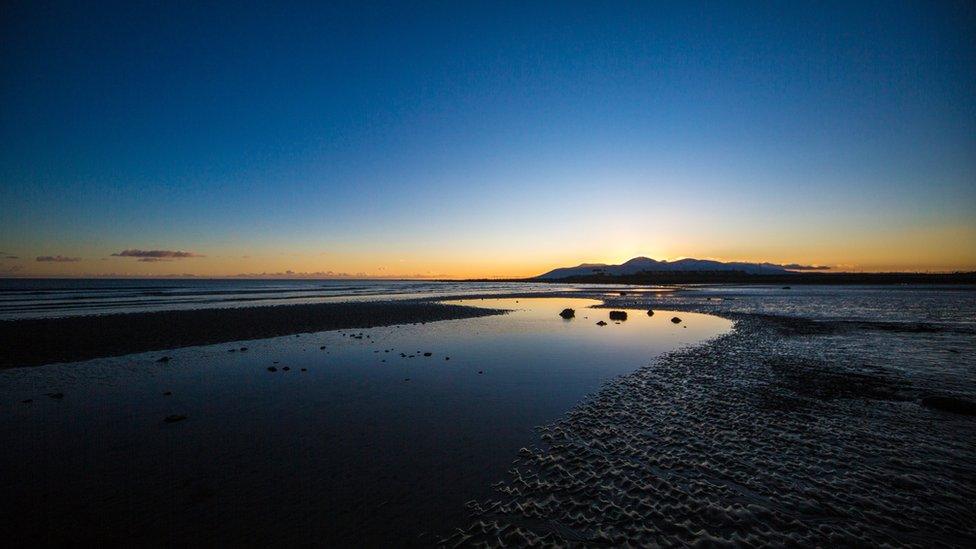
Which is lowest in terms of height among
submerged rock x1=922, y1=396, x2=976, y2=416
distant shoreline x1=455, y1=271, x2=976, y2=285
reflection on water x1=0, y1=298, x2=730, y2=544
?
reflection on water x1=0, y1=298, x2=730, y2=544

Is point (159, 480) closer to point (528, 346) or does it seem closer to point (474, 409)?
point (474, 409)

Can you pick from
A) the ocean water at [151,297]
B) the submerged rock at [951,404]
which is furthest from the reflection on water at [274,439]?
the ocean water at [151,297]

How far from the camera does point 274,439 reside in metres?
10.2

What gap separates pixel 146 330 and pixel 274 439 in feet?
88.6

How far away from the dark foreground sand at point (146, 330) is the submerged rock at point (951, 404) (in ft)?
104

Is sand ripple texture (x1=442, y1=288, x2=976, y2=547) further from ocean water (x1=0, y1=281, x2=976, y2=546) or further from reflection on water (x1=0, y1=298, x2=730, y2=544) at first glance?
reflection on water (x1=0, y1=298, x2=730, y2=544)

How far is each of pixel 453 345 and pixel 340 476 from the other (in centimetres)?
1557

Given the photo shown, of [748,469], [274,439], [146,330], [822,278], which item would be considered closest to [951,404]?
[748,469]

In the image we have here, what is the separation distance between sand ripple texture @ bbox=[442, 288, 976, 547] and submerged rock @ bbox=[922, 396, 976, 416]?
0.37 metres

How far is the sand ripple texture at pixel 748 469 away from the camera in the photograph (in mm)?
6258

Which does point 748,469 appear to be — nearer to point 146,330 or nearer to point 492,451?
point 492,451

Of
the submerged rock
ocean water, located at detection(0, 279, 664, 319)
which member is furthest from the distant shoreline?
the submerged rock

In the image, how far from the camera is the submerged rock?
1102cm

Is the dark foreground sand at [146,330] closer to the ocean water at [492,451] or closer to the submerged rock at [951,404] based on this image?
the ocean water at [492,451]
